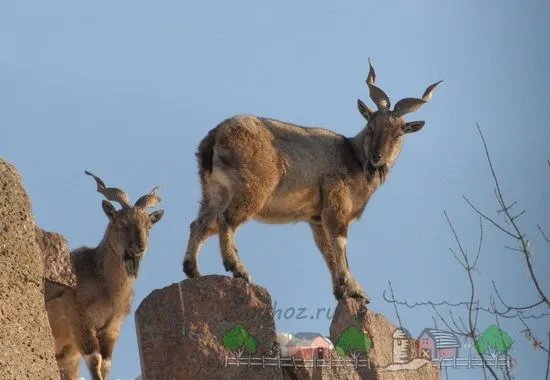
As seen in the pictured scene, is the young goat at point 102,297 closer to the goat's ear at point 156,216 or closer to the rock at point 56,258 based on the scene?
the goat's ear at point 156,216

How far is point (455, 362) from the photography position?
22.9 feet

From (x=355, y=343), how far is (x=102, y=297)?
280 centimetres

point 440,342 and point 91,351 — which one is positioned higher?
point 91,351

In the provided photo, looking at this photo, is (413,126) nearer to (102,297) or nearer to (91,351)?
(102,297)

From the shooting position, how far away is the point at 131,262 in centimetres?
1088

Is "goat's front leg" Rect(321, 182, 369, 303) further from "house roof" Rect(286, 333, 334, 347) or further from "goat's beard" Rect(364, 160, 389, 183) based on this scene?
"house roof" Rect(286, 333, 334, 347)

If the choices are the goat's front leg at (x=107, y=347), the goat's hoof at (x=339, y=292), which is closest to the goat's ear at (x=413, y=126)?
the goat's hoof at (x=339, y=292)

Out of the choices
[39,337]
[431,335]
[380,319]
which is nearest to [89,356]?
[380,319]

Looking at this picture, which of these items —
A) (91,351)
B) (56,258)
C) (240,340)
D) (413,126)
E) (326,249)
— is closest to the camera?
(56,258)

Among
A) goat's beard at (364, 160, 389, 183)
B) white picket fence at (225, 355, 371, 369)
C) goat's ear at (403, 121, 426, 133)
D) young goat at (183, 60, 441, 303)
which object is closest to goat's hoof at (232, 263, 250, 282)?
young goat at (183, 60, 441, 303)

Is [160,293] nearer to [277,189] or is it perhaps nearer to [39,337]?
[277,189]

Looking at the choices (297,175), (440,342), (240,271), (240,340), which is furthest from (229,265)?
(440,342)

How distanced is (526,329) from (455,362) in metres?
2.95

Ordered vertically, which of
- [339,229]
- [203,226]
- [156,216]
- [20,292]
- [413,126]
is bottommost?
[20,292]
